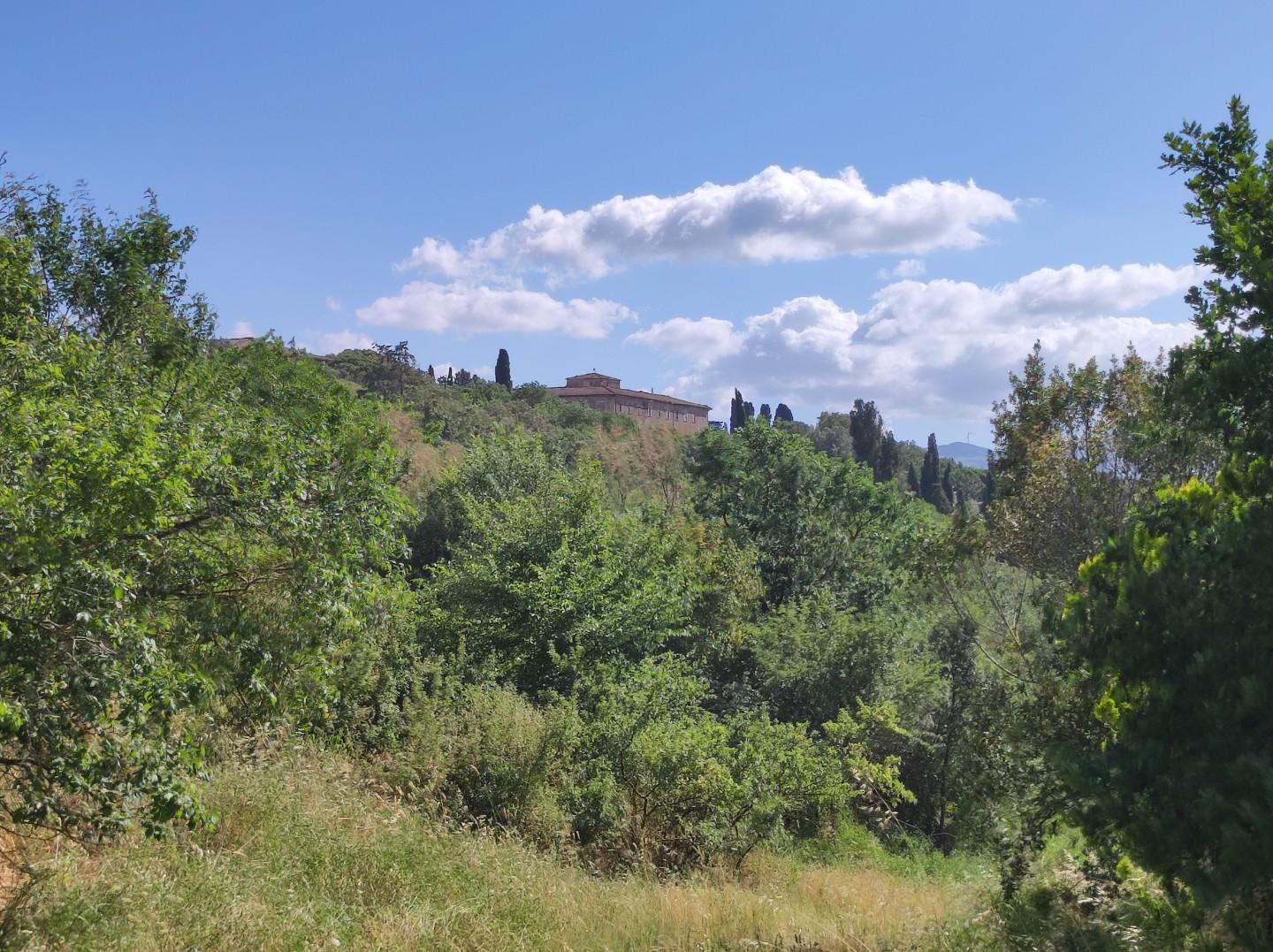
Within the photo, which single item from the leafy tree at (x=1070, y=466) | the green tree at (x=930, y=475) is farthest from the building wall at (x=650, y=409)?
the leafy tree at (x=1070, y=466)

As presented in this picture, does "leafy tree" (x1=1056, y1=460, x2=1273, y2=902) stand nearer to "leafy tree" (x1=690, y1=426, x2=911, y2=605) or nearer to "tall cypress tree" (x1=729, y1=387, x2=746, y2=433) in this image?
"leafy tree" (x1=690, y1=426, x2=911, y2=605)

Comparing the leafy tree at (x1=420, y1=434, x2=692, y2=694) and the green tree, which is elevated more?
the green tree

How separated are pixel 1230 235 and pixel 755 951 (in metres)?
5.68

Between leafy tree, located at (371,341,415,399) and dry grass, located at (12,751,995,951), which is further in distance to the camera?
leafy tree, located at (371,341,415,399)

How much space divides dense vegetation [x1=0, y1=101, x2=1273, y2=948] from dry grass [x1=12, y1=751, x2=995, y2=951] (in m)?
0.07

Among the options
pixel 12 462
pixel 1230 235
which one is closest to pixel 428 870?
pixel 12 462

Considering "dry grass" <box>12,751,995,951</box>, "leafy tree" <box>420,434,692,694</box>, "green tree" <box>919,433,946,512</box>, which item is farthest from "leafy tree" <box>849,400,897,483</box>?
"dry grass" <box>12,751,995,951</box>

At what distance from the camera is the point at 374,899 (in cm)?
678

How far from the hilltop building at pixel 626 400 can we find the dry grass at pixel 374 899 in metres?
82.9

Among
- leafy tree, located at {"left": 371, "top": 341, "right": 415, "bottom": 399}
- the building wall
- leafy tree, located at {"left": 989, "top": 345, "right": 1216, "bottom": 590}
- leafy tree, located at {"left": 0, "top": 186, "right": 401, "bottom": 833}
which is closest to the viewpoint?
leafy tree, located at {"left": 0, "top": 186, "right": 401, "bottom": 833}

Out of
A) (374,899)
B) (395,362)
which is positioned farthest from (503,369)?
(374,899)

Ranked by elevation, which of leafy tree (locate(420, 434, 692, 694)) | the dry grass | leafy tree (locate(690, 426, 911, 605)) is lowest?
the dry grass

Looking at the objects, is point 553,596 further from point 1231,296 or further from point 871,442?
point 871,442

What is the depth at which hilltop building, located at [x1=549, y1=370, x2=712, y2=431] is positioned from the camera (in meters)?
94.4
